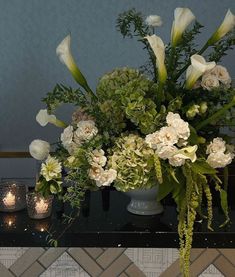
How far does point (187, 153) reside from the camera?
0.97 meters

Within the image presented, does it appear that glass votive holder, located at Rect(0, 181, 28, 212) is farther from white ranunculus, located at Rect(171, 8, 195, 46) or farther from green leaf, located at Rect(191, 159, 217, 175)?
white ranunculus, located at Rect(171, 8, 195, 46)

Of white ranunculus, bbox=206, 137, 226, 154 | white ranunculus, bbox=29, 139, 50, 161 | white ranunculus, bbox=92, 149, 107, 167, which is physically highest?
white ranunculus, bbox=206, 137, 226, 154

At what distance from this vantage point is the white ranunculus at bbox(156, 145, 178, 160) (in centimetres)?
97

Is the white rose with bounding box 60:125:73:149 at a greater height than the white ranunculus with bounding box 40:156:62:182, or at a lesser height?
greater

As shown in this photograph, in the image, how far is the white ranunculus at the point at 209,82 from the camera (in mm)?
1058

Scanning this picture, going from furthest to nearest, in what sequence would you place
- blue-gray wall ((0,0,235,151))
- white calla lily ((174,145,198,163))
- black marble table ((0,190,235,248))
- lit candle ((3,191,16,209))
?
1. blue-gray wall ((0,0,235,151))
2. lit candle ((3,191,16,209))
3. black marble table ((0,190,235,248))
4. white calla lily ((174,145,198,163))

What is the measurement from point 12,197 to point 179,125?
0.49m

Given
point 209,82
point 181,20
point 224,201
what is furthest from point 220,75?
point 224,201

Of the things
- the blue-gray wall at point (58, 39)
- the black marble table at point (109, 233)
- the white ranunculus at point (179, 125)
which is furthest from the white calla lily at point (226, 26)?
the blue-gray wall at point (58, 39)

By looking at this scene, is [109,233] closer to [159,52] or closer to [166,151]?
[166,151]

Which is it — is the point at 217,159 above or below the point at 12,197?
above

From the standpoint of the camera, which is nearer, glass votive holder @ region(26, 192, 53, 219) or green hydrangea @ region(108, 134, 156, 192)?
green hydrangea @ region(108, 134, 156, 192)

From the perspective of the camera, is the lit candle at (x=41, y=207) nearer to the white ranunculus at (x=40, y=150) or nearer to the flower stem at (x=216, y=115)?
the white ranunculus at (x=40, y=150)

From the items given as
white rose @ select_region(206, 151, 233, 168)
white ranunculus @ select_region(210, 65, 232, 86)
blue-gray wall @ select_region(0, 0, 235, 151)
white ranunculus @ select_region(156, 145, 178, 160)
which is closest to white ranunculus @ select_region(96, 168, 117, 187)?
white ranunculus @ select_region(156, 145, 178, 160)
